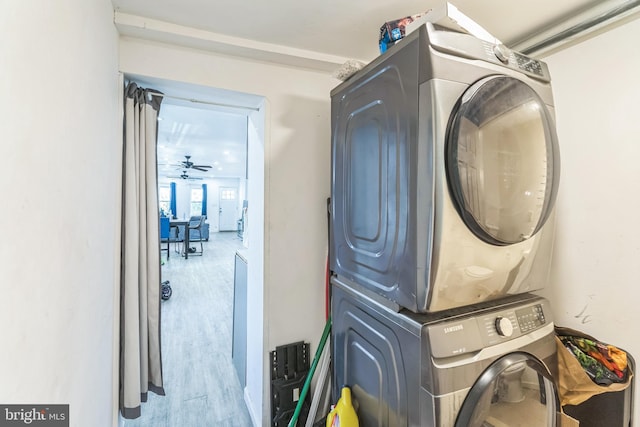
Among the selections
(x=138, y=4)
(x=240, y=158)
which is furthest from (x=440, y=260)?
(x=240, y=158)

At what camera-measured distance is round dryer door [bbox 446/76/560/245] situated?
31.2 inches

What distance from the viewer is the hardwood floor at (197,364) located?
197cm

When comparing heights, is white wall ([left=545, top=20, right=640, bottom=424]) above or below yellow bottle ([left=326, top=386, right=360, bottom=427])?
above

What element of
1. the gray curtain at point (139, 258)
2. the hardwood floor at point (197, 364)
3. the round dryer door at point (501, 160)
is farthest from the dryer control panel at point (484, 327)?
the hardwood floor at point (197, 364)

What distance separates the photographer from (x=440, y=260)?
79 cm

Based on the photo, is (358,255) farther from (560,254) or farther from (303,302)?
(560,254)

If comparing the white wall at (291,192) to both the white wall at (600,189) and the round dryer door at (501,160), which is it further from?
the white wall at (600,189)

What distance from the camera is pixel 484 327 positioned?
0.88 meters

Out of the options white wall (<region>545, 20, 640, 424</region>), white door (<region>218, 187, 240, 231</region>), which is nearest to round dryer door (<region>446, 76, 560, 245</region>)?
white wall (<region>545, 20, 640, 424</region>)

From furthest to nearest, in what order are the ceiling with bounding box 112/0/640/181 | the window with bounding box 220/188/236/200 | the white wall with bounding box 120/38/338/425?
the window with bounding box 220/188/236/200
the white wall with bounding box 120/38/338/425
the ceiling with bounding box 112/0/640/181

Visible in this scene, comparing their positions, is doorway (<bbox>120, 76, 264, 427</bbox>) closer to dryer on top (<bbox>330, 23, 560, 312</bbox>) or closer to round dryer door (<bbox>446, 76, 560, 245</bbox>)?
dryer on top (<bbox>330, 23, 560, 312</bbox>)

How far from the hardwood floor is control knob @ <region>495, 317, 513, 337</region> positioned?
1857mm

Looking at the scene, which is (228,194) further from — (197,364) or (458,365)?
(458,365)

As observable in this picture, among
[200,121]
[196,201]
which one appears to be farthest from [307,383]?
[196,201]
